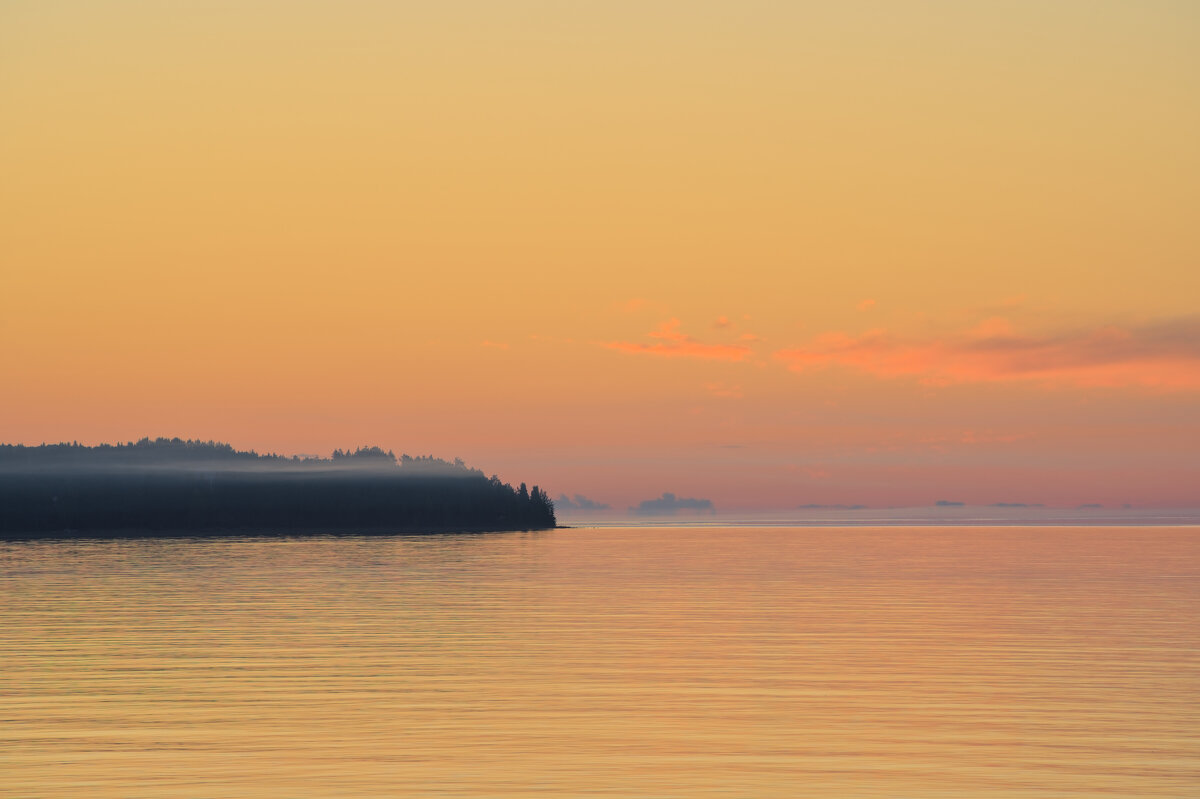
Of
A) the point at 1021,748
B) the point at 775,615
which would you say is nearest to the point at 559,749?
the point at 1021,748

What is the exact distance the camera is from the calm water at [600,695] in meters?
23.4

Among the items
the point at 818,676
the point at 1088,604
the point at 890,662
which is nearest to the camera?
the point at 818,676

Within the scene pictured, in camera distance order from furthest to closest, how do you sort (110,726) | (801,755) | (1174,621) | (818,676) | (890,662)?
(1174,621)
(890,662)
(818,676)
(110,726)
(801,755)

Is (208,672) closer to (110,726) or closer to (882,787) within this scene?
(110,726)

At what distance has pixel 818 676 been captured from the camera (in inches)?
1419

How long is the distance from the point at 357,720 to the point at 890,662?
1858cm

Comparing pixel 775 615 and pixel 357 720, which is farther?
pixel 775 615

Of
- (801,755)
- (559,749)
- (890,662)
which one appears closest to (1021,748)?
(801,755)

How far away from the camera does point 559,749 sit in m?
25.9

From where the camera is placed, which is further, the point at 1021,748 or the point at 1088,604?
the point at 1088,604

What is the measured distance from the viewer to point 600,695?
3275 centimetres

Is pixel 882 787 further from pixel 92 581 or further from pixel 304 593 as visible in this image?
pixel 92 581

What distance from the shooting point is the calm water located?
76.8ft

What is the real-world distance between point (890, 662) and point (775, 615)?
55.8ft
